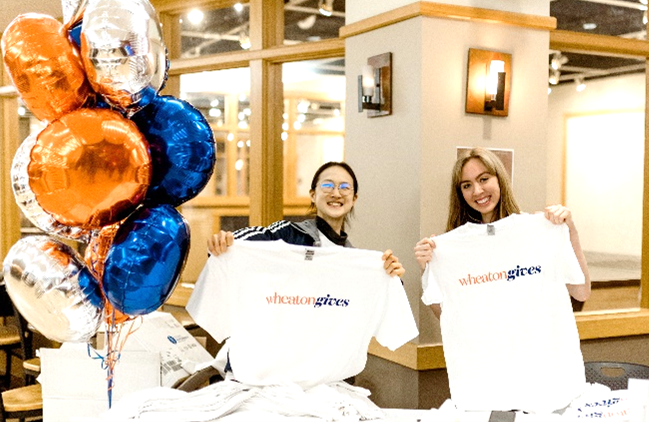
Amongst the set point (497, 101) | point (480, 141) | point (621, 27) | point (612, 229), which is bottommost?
point (612, 229)

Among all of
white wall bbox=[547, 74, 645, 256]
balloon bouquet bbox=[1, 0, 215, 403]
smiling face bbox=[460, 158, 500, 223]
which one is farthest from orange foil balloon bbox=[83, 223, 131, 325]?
white wall bbox=[547, 74, 645, 256]

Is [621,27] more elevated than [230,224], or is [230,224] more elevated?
[621,27]

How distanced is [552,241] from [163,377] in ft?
4.94

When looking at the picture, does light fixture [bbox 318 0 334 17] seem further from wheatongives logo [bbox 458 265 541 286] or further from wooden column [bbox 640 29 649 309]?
wheatongives logo [bbox 458 265 541 286]

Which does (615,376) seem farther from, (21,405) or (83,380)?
(21,405)

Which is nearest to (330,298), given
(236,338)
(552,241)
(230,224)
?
(236,338)

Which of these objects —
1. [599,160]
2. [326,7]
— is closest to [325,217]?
[326,7]

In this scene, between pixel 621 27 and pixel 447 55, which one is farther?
pixel 621 27

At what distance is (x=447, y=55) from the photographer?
309cm

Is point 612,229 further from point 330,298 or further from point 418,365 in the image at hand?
point 330,298

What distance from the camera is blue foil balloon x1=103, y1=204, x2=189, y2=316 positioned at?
1.70 meters

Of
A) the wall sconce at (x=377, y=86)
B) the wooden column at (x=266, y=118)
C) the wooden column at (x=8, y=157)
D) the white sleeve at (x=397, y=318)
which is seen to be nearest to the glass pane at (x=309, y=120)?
the wooden column at (x=266, y=118)

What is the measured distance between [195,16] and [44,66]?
319 centimetres

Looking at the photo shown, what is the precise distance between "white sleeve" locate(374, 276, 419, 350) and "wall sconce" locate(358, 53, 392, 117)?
126 centimetres
